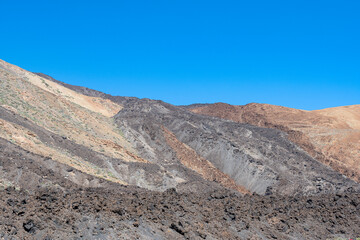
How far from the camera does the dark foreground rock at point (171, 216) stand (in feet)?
33.6

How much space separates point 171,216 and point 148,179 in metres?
17.1

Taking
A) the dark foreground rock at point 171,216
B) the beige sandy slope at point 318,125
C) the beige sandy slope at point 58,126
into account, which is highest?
the beige sandy slope at point 318,125

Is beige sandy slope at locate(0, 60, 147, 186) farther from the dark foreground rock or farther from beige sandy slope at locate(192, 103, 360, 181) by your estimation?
beige sandy slope at locate(192, 103, 360, 181)

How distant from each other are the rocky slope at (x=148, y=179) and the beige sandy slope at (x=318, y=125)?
4086 mm

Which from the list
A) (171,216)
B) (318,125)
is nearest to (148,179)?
(171,216)

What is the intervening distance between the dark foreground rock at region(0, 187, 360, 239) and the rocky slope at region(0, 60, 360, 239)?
0.14ft

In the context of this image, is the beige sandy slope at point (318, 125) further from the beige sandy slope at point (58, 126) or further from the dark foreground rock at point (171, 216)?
the dark foreground rock at point (171, 216)

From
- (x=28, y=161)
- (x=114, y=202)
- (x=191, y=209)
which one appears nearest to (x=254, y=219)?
(x=191, y=209)

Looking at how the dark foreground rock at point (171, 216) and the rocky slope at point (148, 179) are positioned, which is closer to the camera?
the dark foreground rock at point (171, 216)

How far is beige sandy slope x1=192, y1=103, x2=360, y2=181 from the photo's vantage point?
52969 millimetres

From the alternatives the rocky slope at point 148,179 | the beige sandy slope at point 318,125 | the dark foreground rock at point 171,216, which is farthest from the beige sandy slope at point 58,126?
the beige sandy slope at point 318,125

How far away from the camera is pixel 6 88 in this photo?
37562 millimetres

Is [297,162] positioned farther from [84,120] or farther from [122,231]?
[122,231]

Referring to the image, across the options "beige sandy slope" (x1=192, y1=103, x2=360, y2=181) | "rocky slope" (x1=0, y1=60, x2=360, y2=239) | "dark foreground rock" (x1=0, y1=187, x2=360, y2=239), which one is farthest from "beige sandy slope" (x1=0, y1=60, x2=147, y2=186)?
"beige sandy slope" (x1=192, y1=103, x2=360, y2=181)
